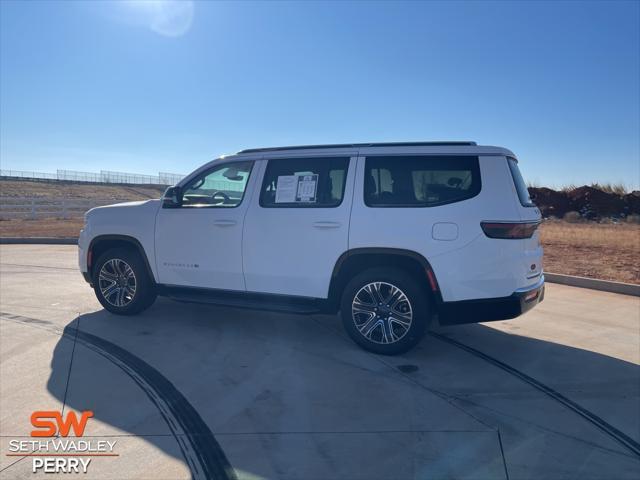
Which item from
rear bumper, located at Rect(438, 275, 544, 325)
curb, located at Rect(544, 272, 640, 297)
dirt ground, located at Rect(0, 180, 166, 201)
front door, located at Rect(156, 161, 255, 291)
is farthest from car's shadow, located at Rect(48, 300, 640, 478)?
dirt ground, located at Rect(0, 180, 166, 201)

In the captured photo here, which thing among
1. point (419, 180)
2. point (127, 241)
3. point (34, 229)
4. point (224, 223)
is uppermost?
point (419, 180)

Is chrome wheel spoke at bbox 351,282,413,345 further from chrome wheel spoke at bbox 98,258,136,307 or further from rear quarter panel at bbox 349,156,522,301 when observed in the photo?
chrome wheel spoke at bbox 98,258,136,307

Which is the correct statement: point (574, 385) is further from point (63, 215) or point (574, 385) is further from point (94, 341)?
point (63, 215)

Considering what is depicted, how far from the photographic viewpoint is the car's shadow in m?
3.07

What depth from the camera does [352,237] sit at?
4.88m

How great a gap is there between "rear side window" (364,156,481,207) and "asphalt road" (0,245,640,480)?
1.57 metres

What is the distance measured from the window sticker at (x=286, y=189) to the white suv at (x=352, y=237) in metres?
0.01

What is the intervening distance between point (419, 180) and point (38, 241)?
1326 cm

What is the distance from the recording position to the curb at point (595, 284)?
828 centimetres

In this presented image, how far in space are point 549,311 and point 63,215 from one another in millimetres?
21251

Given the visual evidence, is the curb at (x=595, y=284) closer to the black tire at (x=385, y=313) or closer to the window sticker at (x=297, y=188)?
the black tire at (x=385, y=313)

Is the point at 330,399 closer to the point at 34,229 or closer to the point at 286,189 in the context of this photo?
the point at 286,189

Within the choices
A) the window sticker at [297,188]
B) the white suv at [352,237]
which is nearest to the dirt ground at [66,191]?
the white suv at [352,237]

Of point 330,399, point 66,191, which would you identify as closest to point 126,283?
point 330,399
